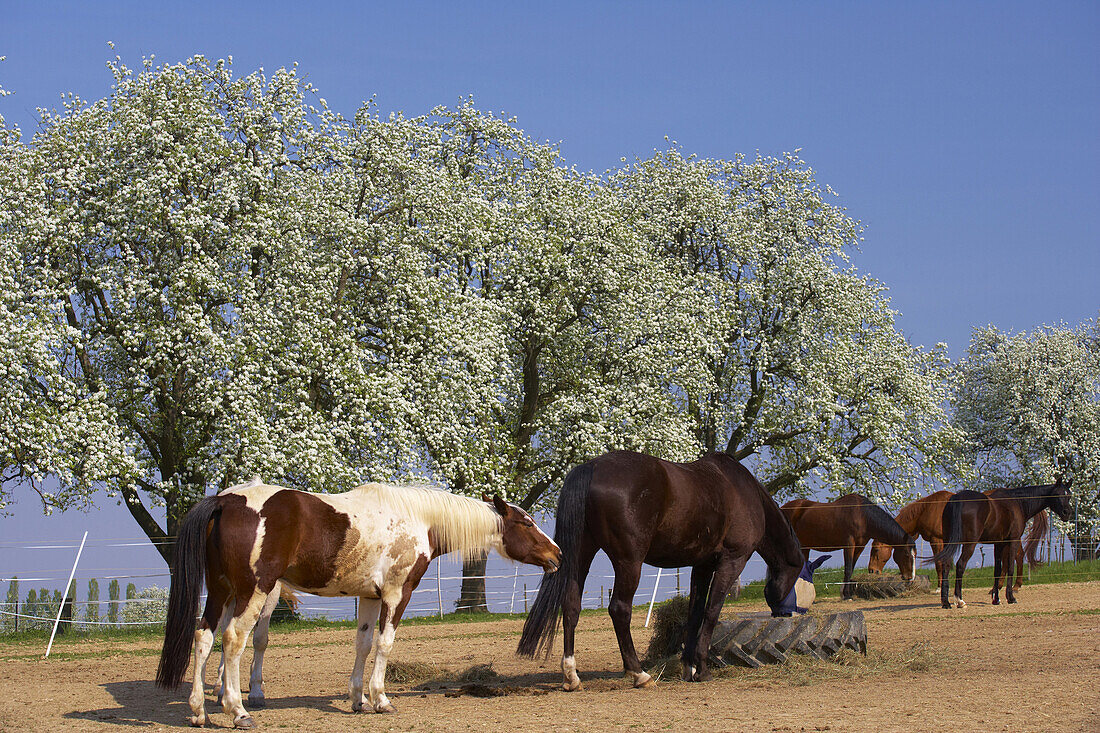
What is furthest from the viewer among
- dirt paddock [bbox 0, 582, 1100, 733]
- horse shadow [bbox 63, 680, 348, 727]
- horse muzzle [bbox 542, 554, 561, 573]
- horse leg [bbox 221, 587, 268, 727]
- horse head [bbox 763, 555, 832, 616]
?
horse head [bbox 763, 555, 832, 616]

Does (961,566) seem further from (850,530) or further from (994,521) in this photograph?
(850,530)

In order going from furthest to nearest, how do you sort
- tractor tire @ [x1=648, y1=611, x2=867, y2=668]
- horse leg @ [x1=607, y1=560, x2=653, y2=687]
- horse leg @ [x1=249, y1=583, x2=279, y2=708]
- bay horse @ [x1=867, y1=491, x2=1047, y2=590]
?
bay horse @ [x1=867, y1=491, x2=1047, y2=590], tractor tire @ [x1=648, y1=611, x2=867, y2=668], horse leg @ [x1=607, y1=560, x2=653, y2=687], horse leg @ [x1=249, y1=583, x2=279, y2=708]

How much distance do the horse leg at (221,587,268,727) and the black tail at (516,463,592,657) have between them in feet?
9.01

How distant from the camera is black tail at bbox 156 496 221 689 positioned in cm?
869

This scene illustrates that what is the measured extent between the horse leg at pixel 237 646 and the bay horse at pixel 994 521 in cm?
1537

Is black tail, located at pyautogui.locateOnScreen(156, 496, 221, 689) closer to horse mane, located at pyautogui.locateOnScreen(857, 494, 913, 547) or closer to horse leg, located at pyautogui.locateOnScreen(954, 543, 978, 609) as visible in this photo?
horse leg, located at pyautogui.locateOnScreen(954, 543, 978, 609)

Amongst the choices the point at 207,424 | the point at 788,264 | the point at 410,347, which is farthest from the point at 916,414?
the point at 207,424

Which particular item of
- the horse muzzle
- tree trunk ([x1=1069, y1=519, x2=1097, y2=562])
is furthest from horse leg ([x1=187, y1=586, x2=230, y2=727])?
tree trunk ([x1=1069, y1=519, x2=1097, y2=562])

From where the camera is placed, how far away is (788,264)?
30547 millimetres

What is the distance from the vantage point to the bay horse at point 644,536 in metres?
10.3

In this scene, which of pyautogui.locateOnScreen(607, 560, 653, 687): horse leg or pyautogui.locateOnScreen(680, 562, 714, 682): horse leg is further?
pyautogui.locateOnScreen(680, 562, 714, 682): horse leg

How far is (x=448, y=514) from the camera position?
32.8ft

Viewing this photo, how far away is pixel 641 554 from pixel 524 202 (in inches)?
718

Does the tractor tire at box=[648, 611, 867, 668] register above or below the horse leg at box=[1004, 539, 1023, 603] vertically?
below
